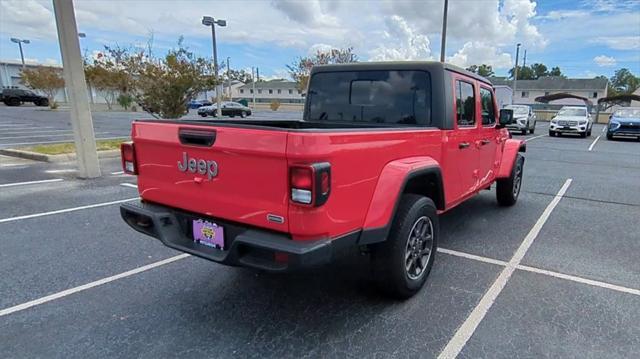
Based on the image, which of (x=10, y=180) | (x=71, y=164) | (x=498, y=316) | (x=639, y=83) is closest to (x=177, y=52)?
(x=71, y=164)

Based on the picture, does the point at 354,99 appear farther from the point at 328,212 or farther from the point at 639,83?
the point at 639,83

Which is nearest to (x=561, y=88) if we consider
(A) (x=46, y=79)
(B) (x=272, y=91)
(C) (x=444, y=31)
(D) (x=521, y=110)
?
(D) (x=521, y=110)

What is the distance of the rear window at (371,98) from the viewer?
3693 millimetres

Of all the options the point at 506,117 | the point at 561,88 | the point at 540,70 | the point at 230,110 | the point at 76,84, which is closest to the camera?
the point at 506,117

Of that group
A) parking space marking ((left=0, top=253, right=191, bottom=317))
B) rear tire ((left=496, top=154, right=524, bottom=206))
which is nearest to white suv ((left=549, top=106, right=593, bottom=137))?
rear tire ((left=496, top=154, right=524, bottom=206))

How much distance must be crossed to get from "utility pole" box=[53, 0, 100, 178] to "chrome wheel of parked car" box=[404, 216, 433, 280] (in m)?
7.26

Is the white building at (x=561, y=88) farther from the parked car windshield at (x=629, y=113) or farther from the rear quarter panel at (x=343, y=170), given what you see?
the rear quarter panel at (x=343, y=170)

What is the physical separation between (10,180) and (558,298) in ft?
30.2

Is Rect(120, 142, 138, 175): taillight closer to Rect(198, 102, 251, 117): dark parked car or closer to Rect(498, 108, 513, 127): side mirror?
Rect(498, 108, 513, 127): side mirror

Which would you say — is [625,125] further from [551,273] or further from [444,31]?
[551,273]

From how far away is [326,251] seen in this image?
2.36 metres

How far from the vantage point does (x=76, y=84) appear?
751 centimetres

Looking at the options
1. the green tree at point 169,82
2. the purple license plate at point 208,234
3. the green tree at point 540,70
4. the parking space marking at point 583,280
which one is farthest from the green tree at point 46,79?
the green tree at point 540,70

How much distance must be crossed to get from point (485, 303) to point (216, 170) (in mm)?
2412
